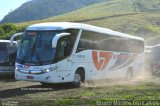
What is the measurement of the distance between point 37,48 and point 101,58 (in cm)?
522

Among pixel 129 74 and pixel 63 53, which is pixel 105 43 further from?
pixel 129 74

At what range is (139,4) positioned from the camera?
184m

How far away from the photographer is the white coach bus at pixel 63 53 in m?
19.7

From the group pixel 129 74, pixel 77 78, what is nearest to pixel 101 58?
pixel 77 78

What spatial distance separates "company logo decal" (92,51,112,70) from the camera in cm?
2338

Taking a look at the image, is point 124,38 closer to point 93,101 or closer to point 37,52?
point 37,52

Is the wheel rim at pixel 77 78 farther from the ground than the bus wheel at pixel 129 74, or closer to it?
farther from the ground

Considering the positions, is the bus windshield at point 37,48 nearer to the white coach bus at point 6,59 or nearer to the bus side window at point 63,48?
the bus side window at point 63,48

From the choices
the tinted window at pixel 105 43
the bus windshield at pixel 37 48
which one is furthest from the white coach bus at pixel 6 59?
the bus windshield at pixel 37 48

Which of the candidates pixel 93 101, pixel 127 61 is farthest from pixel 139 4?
pixel 93 101

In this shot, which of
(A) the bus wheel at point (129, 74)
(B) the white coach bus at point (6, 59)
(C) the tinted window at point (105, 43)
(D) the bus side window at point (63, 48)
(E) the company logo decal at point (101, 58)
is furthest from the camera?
(A) the bus wheel at point (129, 74)

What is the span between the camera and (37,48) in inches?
789

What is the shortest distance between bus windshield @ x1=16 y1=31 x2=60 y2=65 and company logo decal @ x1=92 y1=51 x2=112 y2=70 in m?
3.77

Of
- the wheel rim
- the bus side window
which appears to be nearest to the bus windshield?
the bus side window
